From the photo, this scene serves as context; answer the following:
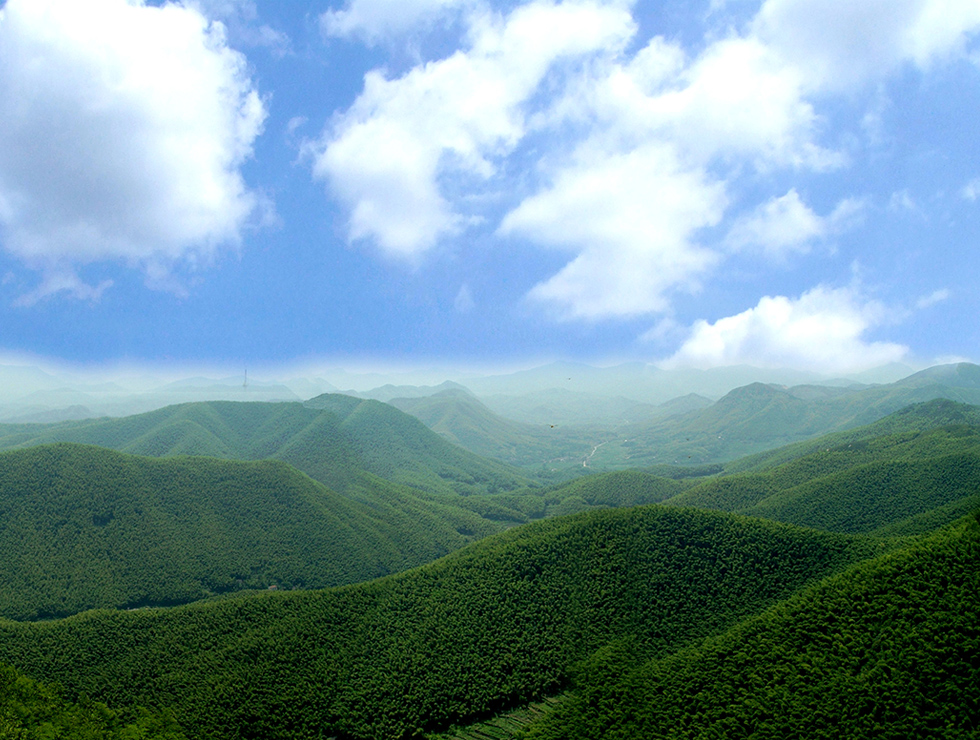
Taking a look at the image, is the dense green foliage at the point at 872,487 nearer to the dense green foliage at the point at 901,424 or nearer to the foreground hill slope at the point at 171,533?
the dense green foliage at the point at 901,424

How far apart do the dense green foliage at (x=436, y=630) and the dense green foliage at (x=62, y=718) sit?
1.47 meters

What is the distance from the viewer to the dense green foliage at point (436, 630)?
36.8m

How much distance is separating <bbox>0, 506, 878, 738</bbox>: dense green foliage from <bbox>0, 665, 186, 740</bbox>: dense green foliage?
4.83 ft

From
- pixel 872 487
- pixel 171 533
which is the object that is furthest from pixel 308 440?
pixel 872 487

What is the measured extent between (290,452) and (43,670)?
88084 mm

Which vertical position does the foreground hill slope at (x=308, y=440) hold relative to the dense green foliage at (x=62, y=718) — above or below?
above

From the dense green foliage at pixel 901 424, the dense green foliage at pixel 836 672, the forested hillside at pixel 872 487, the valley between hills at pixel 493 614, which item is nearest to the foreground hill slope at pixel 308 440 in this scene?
the valley between hills at pixel 493 614

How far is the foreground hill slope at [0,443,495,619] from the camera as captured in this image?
62.3 m

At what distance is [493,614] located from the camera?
43.1 m

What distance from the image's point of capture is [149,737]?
32.2 meters

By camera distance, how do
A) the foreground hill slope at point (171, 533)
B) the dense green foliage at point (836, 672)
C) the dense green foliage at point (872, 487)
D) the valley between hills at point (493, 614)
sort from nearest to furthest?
the dense green foliage at point (836, 672), the valley between hills at point (493, 614), the dense green foliage at point (872, 487), the foreground hill slope at point (171, 533)

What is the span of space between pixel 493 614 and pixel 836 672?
22.9m

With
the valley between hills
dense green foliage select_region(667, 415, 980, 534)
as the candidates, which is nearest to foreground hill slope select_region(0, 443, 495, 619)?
the valley between hills

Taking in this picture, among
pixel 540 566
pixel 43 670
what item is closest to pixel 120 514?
pixel 43 670
